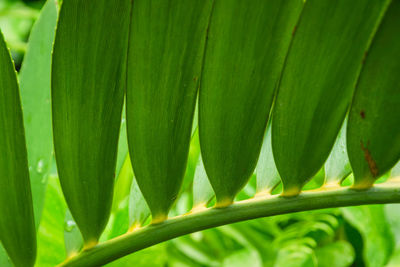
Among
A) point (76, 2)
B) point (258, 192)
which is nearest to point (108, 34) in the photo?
point (76, 2)

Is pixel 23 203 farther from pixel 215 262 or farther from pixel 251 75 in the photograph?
pixel 215 262

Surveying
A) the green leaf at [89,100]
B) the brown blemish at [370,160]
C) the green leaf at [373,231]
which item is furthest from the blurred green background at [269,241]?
the brown blemish at [370,160]

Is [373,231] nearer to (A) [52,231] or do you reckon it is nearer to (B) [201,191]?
(B) [201,191]

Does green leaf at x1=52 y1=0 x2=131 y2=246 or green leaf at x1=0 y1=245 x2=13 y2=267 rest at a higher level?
green leaf at x1=52 y1=0 x2=131 y2=246

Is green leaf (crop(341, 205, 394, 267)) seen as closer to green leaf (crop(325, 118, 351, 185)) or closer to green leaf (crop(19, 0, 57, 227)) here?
green leaf (crop(325, 118, 351, 185))

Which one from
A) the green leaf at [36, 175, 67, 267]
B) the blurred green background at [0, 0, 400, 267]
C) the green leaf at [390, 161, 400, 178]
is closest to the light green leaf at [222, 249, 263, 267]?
the blurred green background at [0, 0, 400, 267]

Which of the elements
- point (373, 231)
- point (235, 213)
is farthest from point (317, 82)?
point (373, 231)

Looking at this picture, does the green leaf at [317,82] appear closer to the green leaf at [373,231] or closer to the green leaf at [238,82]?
the green leaf at [238,82]

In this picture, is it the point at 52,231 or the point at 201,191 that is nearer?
the point at 201,191
